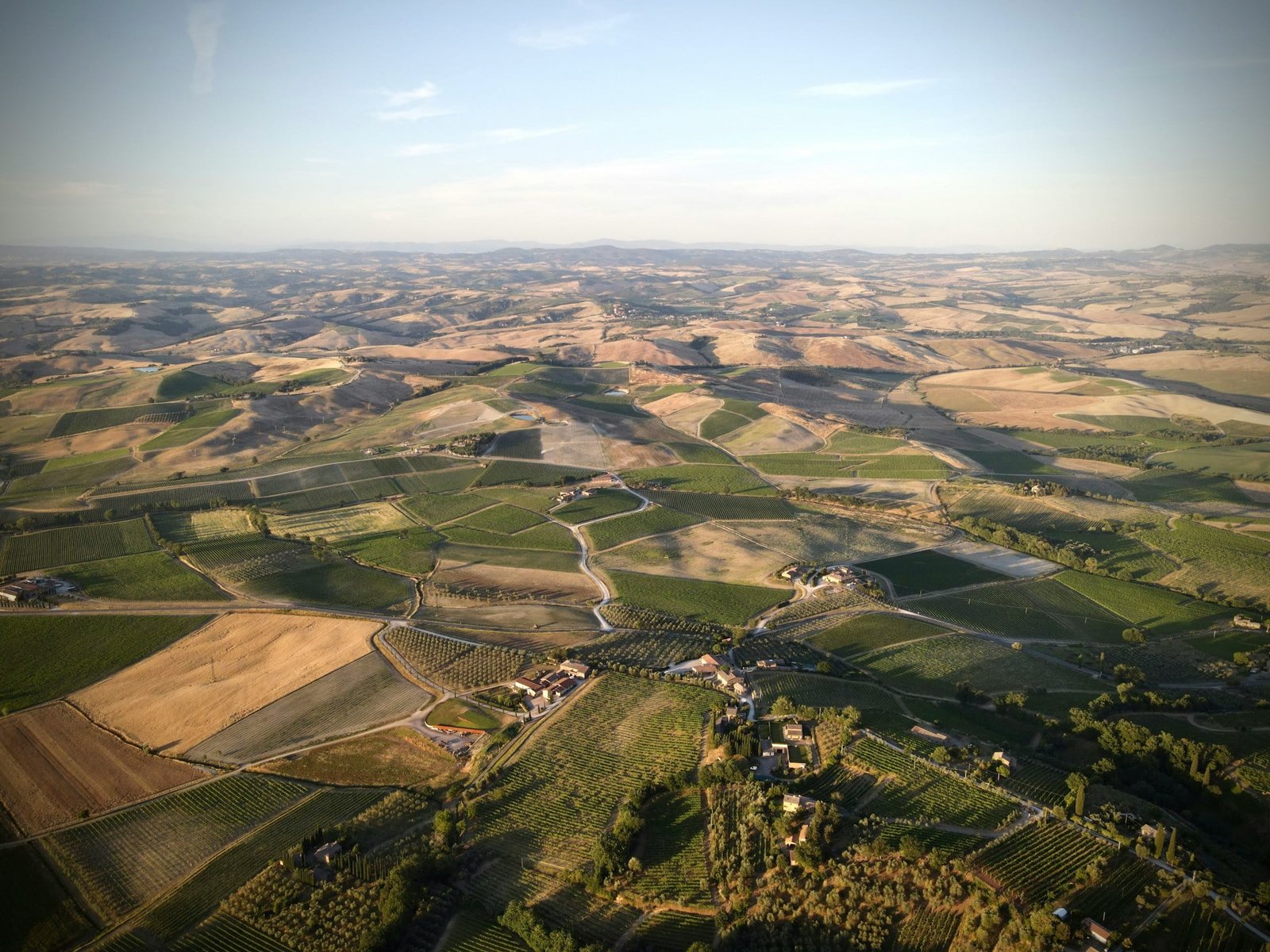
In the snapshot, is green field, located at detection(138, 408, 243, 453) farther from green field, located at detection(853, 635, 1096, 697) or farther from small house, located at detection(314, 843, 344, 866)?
green field, located at detection(853, 635, 1096, 697)

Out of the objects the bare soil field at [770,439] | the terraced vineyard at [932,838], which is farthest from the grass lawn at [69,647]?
the bare soil field at [770,439]

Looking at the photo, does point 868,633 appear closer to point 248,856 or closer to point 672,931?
point 672,931

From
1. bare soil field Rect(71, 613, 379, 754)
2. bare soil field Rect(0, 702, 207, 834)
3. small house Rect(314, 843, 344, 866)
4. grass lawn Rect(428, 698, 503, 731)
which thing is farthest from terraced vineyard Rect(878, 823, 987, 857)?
bare soil field Rect(71, 613, 379, 754)

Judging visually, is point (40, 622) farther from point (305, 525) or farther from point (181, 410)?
point (181, 410)

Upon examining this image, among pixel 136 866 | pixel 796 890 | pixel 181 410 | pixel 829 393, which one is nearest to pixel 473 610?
pixel 136 866

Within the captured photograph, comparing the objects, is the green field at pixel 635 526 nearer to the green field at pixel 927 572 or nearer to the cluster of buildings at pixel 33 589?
the green field at pixel 927 572
